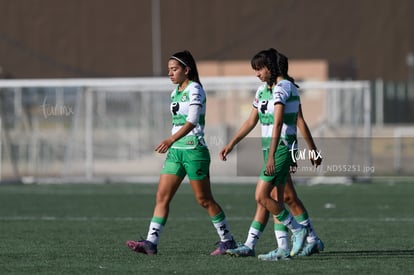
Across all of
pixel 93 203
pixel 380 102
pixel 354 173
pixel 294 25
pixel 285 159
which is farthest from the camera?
pixel 380 102

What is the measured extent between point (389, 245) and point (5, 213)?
24.6ft

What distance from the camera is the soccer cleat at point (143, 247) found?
12008 millimetres

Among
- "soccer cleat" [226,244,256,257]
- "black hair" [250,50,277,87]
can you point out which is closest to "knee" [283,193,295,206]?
"soccer cleat" [226,244,256,257]

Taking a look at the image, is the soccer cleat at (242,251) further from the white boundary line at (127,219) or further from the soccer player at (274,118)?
the white boundary line at (127,219)

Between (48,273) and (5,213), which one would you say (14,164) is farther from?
(48,273)

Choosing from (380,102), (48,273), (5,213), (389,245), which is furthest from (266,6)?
(48,273)

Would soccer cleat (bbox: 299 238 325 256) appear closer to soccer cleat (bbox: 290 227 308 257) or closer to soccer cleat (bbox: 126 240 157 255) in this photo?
soccer cleat (bbox: 290 227 308 257)

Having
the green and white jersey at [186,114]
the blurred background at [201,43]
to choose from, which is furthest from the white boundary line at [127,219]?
the blurred background at [201,43]

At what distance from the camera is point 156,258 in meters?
11.8

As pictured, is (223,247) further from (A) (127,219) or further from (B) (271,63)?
(A) (127,219)

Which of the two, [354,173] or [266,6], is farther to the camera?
[266,6]

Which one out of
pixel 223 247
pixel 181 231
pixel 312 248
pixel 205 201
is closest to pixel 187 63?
pixel 205 201

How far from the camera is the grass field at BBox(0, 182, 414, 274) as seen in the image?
11.1 meters

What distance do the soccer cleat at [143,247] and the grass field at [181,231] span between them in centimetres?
9
